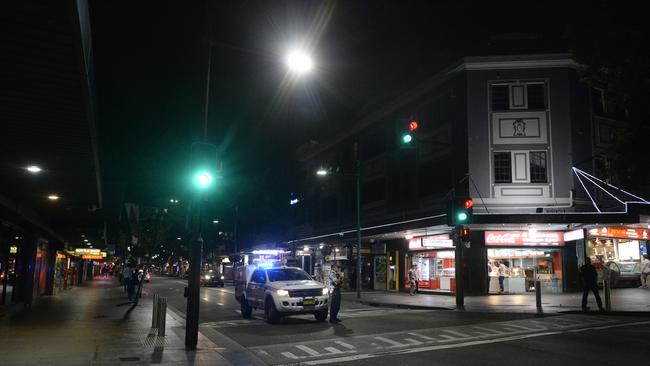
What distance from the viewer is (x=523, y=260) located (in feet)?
93.4

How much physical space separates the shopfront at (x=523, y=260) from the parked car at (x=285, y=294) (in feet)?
41.7

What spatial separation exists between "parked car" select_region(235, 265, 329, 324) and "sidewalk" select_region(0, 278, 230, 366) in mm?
2722

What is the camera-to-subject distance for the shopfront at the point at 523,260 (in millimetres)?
27391

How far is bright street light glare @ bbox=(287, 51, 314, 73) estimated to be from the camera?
1172cm

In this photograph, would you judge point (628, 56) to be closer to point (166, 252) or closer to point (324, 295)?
point (324, 295)

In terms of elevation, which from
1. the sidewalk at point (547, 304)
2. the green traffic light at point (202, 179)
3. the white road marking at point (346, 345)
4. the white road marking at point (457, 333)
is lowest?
the white road marking at point (346, 345)

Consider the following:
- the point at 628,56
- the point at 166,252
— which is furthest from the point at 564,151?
the point at 166,252

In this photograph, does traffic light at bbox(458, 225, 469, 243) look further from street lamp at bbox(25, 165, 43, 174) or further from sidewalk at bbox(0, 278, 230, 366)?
street lamp at bbox(25, 165, 43, 174)

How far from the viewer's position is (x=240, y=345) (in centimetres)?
1272

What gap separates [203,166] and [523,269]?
21.8m

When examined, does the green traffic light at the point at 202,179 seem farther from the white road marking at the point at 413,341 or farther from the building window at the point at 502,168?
the building window at the point at 502,168

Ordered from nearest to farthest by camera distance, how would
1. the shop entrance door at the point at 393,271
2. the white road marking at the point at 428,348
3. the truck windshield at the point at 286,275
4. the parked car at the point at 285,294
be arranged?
the white road marking at the point at 428,348, the parked car at the point at 285,294, the truck windshield at the point at 286,275, the shop entrance door at the point at 393,271

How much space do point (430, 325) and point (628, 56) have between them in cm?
889

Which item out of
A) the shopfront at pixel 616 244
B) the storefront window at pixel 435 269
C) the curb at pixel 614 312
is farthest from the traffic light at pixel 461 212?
the storefront window at pixel 435 269
